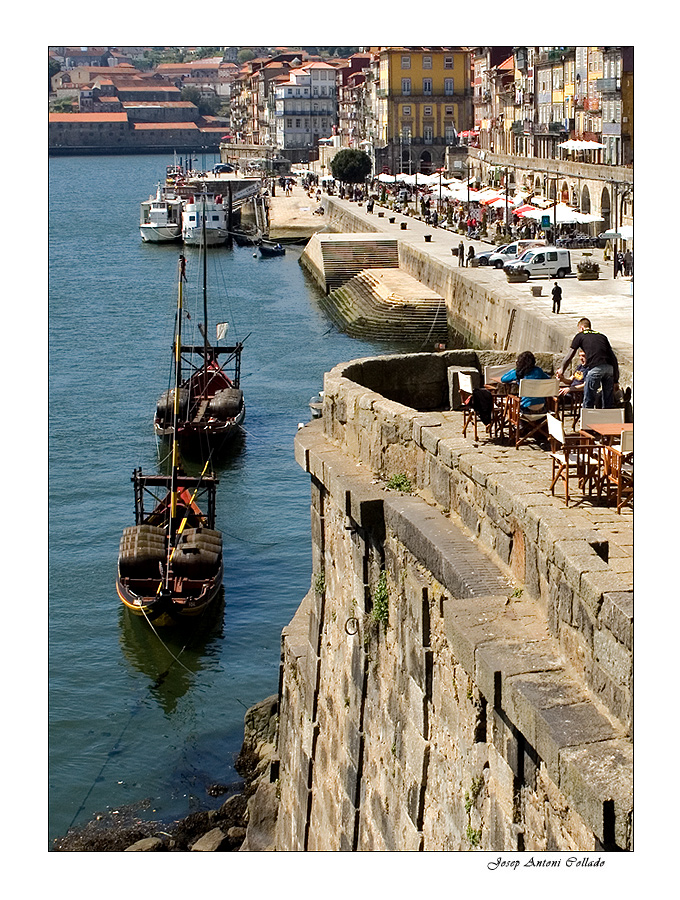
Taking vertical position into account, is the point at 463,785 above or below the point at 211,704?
above

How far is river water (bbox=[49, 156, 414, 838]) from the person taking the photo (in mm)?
19781

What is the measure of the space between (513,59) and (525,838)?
283ft

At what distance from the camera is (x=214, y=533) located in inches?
1071

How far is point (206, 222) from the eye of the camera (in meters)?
89.3

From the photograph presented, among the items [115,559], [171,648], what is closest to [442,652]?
[171,648]

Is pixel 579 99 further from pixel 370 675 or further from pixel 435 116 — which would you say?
pixel 370 675

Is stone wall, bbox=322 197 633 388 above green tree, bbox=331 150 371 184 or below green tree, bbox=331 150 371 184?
below

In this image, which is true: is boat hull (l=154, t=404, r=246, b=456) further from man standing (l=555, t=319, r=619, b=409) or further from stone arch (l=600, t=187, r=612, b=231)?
stone arch (l=600, t=187, r=612, b=231)

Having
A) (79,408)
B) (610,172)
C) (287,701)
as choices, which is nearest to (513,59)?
(610,172)

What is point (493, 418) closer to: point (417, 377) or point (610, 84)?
point (417, 377)

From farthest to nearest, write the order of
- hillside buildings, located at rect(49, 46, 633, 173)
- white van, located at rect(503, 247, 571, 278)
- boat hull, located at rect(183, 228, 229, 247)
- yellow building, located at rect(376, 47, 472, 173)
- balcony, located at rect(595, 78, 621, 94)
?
yellow building, located at rect(376, 47, 472, 173) → boat hull, located at rect(183, 228, 229, 247) → hillside buildings, located at rect(49, 46, 633, 173) → white van, located at rect(503, 247, 571, 278) → balcony, located at rect(595, 78, 621, 94)

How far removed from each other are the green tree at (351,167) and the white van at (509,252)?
5914 cm

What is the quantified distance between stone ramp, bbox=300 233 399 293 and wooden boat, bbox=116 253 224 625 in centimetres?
3904

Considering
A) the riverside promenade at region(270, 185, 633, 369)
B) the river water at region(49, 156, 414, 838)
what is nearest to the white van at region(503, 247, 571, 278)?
the riverside promenade at region(270, 185, 633, 369)
